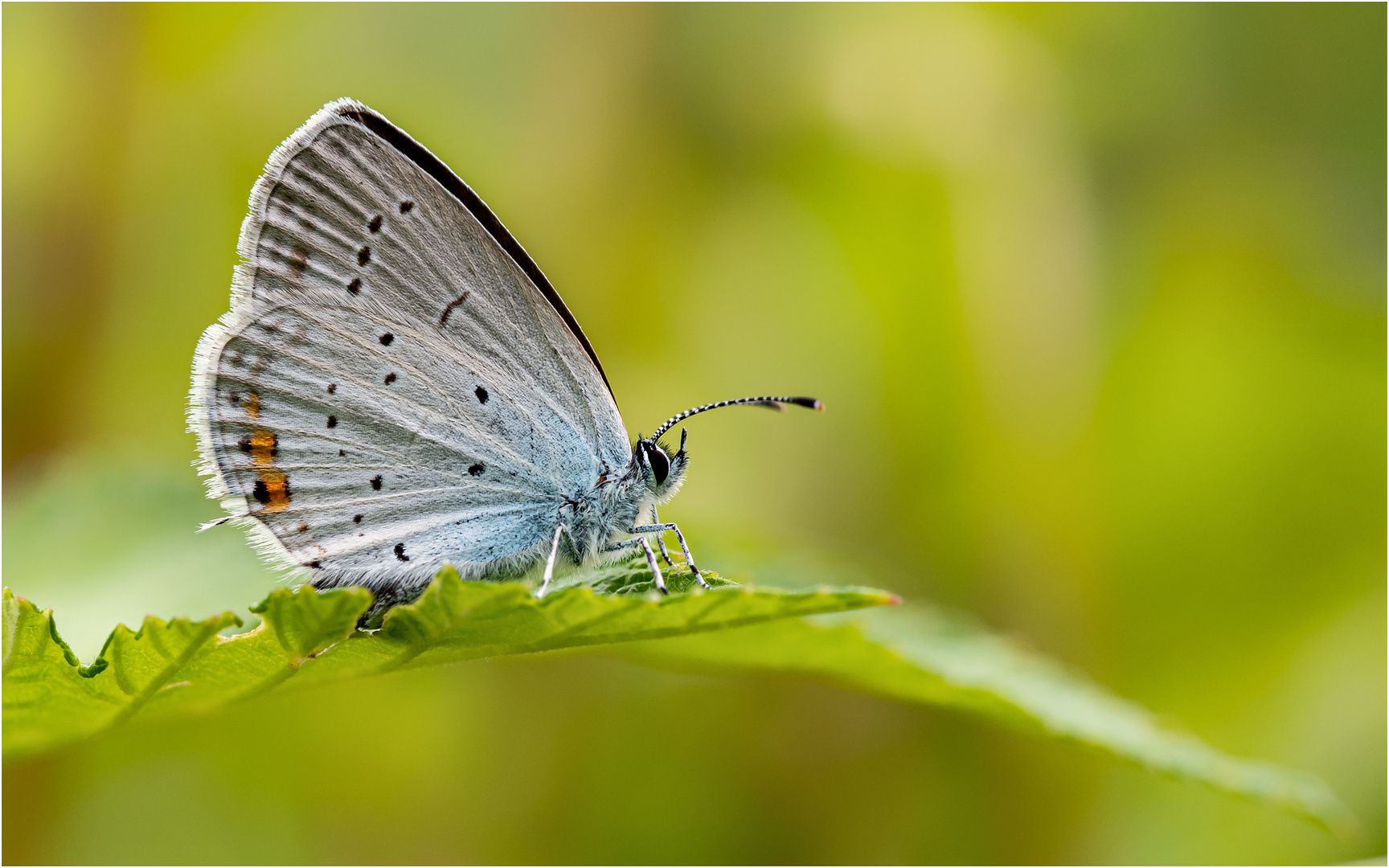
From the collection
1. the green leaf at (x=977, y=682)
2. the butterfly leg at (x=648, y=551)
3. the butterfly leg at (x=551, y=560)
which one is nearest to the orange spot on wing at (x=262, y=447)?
the butterfly leg at (x=551, y=560)

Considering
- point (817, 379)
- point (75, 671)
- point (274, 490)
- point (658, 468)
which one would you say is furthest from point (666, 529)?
point (817, 379)

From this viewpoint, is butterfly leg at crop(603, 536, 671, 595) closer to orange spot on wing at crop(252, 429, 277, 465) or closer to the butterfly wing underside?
the butterfly wing underside

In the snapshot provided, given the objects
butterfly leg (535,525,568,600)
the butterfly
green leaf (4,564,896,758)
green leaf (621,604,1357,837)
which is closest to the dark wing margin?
the butterfly

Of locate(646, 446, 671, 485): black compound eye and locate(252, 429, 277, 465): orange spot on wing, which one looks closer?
locate(252, 429, 277, 465): orange spot on wing

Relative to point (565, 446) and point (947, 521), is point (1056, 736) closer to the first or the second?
point (565, 446)

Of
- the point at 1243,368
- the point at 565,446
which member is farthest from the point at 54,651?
the point at 1243,368

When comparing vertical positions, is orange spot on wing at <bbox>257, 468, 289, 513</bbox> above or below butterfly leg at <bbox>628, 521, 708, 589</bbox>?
above
